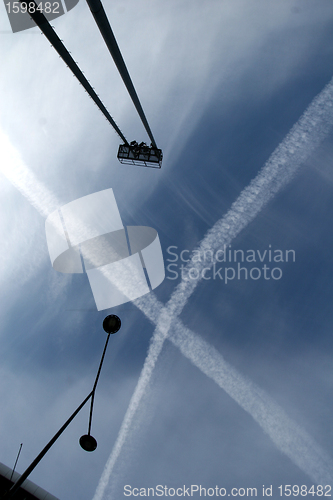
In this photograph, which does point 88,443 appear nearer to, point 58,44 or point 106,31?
point 106,31

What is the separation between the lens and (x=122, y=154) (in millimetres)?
25281

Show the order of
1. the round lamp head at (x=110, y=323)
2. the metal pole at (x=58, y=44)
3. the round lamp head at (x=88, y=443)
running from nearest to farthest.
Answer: the round lamp head at (x=88, y=443), the round lamp head at (x=110, y=323), the metal pole at (x=58, y=44)

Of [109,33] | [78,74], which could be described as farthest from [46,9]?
[109,33]

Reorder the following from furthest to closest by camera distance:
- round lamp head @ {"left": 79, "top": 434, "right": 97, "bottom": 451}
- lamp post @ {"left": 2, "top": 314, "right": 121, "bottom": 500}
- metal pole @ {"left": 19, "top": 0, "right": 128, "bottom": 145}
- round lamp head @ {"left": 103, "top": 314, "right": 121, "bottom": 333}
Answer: metal pole @ {"left": 19, "top": 0, "right": 128, "bottom": 145}
round lamp head @ {"left": 103, "top": 314, "right": 121, "bottom": 333}
round lamp head @ {"left": 79, "top": 434, "right": 97, "bottom": 451}
lamp post @ {"left": 2, "top": 314, "right": 121, "bottom": 500}

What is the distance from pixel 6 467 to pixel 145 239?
95.3 ft

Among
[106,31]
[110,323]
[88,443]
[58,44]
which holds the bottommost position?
[88,443]

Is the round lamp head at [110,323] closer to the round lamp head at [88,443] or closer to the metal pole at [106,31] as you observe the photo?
the round lamp head at [88,443]

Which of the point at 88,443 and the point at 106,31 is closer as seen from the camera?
the point at 88,443

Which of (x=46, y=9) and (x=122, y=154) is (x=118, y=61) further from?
(x=46, y=9)

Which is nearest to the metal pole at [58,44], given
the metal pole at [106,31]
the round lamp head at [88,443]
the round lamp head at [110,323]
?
the metal pole at [106,31]

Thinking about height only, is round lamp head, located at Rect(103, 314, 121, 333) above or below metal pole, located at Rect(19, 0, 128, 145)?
below

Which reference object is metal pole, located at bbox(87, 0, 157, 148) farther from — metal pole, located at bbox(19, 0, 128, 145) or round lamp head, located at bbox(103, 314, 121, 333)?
round lamp head, located at bbox(103, 314, 121, 333)

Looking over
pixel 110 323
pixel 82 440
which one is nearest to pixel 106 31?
pixel 110 323

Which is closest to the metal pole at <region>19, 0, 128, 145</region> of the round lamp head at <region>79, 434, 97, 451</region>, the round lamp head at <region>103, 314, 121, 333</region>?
the round lamp head at <region>103, 314, 121, 333</region>
